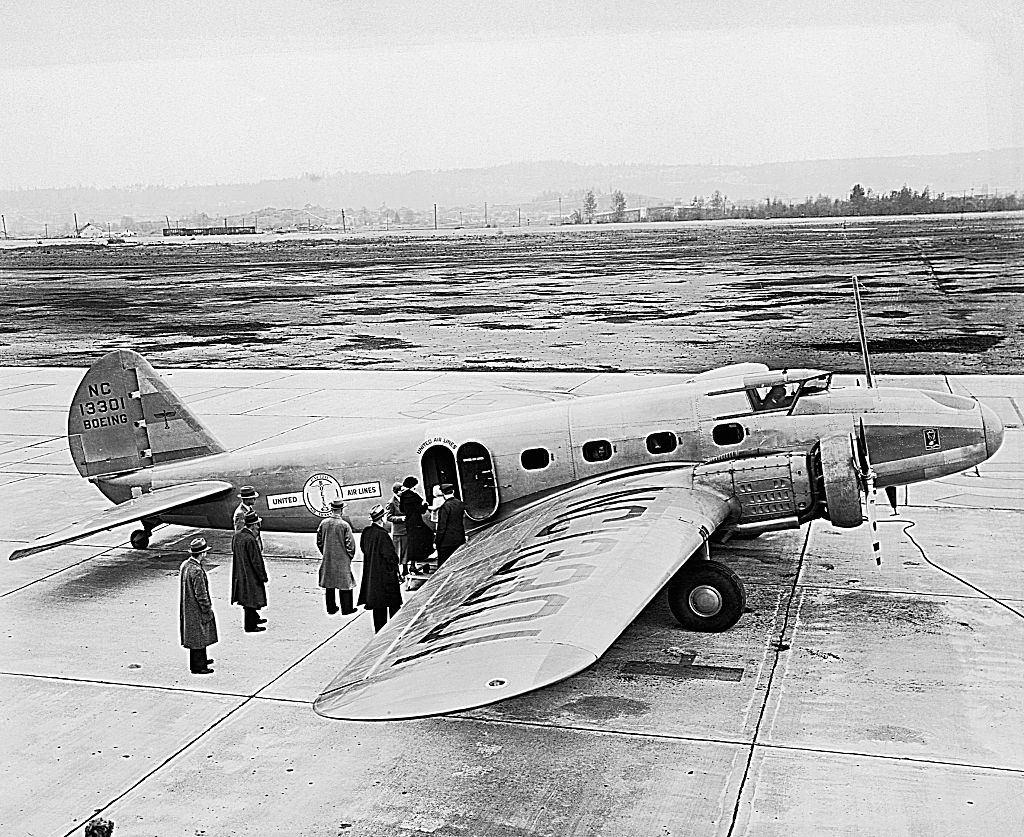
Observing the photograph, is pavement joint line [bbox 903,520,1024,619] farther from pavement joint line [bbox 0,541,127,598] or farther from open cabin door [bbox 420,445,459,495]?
pavement joint line [bbox 0,541,127,598]

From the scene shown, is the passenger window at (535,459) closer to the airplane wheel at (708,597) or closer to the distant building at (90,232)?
the airplane wheel at (708,597)

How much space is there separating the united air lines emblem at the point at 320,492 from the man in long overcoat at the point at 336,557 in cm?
201

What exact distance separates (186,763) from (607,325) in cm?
→ 3877

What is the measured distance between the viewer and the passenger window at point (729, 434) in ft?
44.0

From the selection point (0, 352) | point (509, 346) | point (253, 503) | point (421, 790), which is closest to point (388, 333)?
point (509, 346)

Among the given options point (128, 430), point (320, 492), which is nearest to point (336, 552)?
point (320, 492)

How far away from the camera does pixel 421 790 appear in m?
8.34

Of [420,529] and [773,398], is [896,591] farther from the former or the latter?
[420,529]

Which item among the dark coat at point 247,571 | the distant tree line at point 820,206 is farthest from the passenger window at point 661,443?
the distant tree line at point 820,206

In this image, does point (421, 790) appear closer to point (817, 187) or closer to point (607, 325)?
point (607, 325)

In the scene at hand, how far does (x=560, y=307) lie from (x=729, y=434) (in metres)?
41.2

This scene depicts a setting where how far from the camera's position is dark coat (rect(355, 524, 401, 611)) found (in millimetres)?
11500

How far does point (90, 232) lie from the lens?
180 meters

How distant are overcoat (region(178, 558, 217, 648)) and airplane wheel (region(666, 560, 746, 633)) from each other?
16.2 feet
